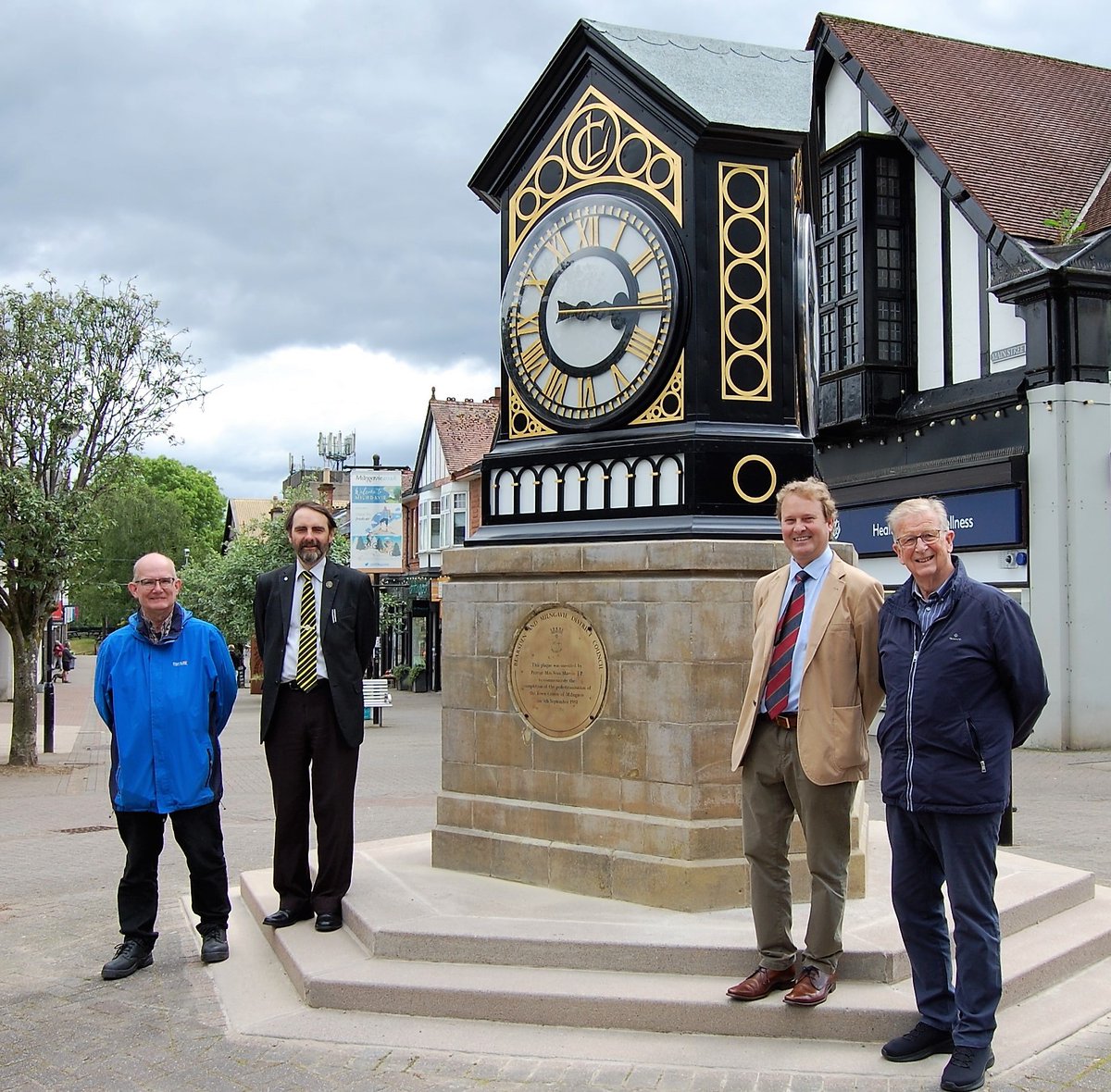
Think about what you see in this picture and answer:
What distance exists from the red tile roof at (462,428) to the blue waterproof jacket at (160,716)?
35343 millimetres

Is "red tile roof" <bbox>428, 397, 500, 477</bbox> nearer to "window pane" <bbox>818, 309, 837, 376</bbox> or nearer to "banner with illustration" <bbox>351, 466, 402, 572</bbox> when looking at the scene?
"banner with illustration" <bbox>351, 466, 402, 572</bbox>

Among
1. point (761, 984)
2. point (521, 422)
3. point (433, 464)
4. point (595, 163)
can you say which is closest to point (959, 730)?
point (761, 984)

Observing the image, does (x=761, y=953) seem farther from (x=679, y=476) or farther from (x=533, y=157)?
(x=533, y=157)

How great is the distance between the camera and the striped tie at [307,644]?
5.79 meters

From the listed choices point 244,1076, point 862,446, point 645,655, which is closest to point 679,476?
point 645,655

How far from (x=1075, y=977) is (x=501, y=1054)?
2550 millimetres

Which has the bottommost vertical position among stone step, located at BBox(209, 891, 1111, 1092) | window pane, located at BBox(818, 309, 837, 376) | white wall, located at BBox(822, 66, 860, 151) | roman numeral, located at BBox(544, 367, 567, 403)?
stone step, located at BBox(209, 891, 1111, 1092)

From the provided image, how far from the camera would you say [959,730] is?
407 cm

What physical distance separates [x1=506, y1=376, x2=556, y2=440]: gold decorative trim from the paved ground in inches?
123

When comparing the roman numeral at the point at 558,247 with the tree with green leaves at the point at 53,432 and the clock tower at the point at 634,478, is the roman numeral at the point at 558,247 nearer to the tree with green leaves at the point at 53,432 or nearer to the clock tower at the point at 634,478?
the clock tower at the point at 634,478

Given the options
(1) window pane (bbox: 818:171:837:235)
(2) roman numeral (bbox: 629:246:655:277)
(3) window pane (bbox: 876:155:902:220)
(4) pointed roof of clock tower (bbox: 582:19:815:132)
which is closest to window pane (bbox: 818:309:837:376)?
(1) window pane (bbox: 818:171:837:235)

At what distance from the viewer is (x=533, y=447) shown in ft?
22.3

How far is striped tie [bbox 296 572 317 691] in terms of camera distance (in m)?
5.79

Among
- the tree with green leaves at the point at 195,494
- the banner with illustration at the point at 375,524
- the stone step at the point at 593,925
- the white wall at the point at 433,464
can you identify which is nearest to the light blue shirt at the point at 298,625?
the stone step at the point at 593,925
